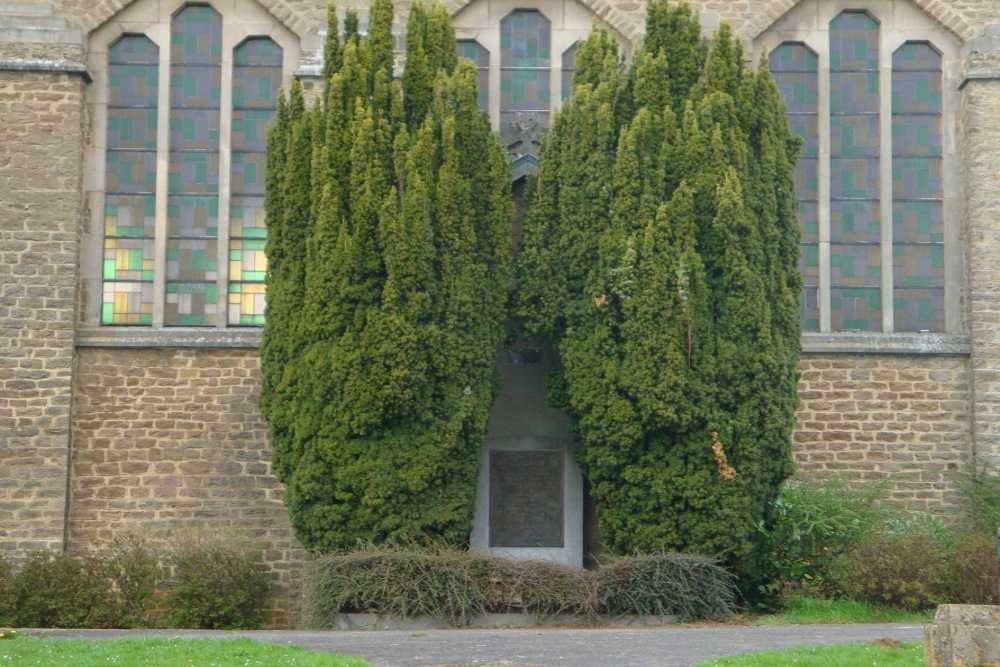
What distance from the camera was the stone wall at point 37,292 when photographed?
55.9 ft

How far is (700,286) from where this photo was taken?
1565 centimetres

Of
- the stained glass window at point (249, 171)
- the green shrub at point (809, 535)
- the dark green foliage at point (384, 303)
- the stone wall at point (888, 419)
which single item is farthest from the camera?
the stained glass window at point (249, 171)

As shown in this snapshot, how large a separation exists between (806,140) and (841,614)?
238 inches

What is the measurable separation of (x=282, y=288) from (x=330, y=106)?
1.99 m

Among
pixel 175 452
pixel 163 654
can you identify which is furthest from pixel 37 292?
pixel 163 654

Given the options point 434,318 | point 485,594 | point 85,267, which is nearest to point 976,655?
point 485,594

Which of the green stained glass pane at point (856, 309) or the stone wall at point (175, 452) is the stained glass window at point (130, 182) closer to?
the stone wall at point (175, 452)

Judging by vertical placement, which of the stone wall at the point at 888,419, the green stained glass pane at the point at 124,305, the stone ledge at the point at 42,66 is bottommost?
the stone wall at the point at 888,419

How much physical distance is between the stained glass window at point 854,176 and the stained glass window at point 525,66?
350 centimetres

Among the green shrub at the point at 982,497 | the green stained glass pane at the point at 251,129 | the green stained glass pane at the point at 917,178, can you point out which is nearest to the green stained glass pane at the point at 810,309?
the green stained glass pane at the point at 917,178

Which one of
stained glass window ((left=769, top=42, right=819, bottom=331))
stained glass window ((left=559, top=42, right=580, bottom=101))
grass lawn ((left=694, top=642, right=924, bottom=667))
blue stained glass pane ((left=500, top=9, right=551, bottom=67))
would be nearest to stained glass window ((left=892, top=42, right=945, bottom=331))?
stained glass window ((left=769, top=42, right=819, bottom=331))

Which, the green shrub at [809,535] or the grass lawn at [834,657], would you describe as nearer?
the grass lawn at [834,657]

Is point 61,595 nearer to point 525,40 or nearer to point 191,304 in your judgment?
point 191,304

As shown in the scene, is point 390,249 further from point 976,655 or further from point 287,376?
point 976,655
